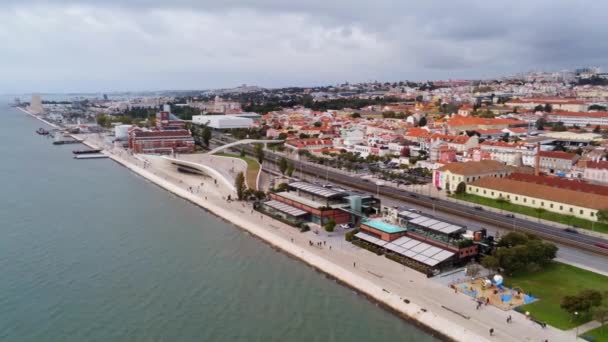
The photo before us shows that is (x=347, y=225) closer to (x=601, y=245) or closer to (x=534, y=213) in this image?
(x=534, y=213)

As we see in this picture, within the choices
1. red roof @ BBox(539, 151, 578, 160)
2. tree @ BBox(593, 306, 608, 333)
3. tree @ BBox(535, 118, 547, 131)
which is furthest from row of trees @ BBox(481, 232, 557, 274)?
tree @ BBox(535, 118, 547, 131)

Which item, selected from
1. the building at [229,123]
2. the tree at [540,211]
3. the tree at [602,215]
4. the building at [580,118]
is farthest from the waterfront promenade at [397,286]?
the building at [580,118]

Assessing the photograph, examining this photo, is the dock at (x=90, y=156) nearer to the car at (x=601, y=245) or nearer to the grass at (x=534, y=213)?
the grass at (x=534, y=213)

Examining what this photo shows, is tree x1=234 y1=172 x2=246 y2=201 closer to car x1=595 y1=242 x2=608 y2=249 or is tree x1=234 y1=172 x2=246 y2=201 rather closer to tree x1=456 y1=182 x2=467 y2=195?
tree x1=456 y1=182 x2=467 y2=195

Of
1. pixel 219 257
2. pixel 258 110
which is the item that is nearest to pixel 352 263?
pixel 219 257

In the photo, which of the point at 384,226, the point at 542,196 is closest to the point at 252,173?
the point at 384,226

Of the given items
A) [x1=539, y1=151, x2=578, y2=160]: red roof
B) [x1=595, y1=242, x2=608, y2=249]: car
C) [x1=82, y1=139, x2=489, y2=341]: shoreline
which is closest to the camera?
[x1=82, y1=139, x2=489, y2=341]: shoreline

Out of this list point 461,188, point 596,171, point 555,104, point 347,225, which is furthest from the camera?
point 555,104
